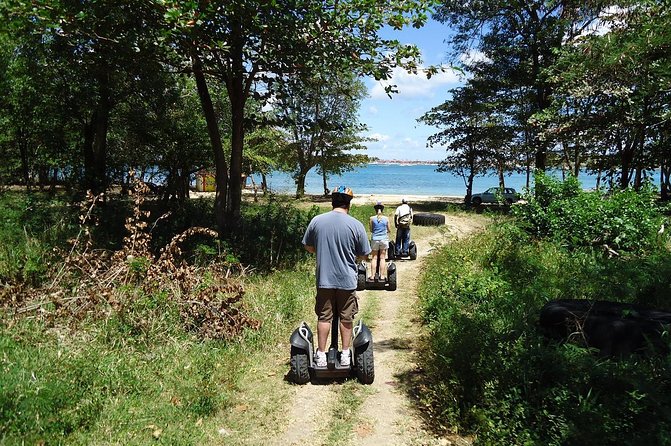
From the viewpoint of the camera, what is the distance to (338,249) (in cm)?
492

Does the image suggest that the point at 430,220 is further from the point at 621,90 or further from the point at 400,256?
the point at 621,90

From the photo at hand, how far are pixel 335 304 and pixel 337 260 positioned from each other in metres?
0.53

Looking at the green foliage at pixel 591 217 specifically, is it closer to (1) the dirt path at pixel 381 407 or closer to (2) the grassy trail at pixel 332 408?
(1) the dirt path at pixel 381 407

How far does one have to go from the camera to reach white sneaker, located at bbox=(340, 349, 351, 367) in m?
5.14

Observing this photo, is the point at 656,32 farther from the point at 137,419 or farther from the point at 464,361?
the point at 137,419

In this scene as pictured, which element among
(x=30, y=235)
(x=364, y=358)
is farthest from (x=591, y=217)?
(x=30, y=235)

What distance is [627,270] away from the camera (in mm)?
7930

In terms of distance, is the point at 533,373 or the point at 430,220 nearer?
the point at 533,373

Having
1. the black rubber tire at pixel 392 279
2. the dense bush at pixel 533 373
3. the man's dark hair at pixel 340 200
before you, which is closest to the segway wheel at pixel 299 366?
the dense bush at pixel 533 373

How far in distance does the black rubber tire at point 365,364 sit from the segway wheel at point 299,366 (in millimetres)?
559

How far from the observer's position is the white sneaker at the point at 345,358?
514 cm

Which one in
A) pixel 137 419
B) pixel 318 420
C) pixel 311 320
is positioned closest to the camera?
pixel 137 419

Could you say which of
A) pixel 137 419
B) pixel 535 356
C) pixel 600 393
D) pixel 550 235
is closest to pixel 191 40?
pixel 137 419

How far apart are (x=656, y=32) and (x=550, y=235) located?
4940 millimetres
